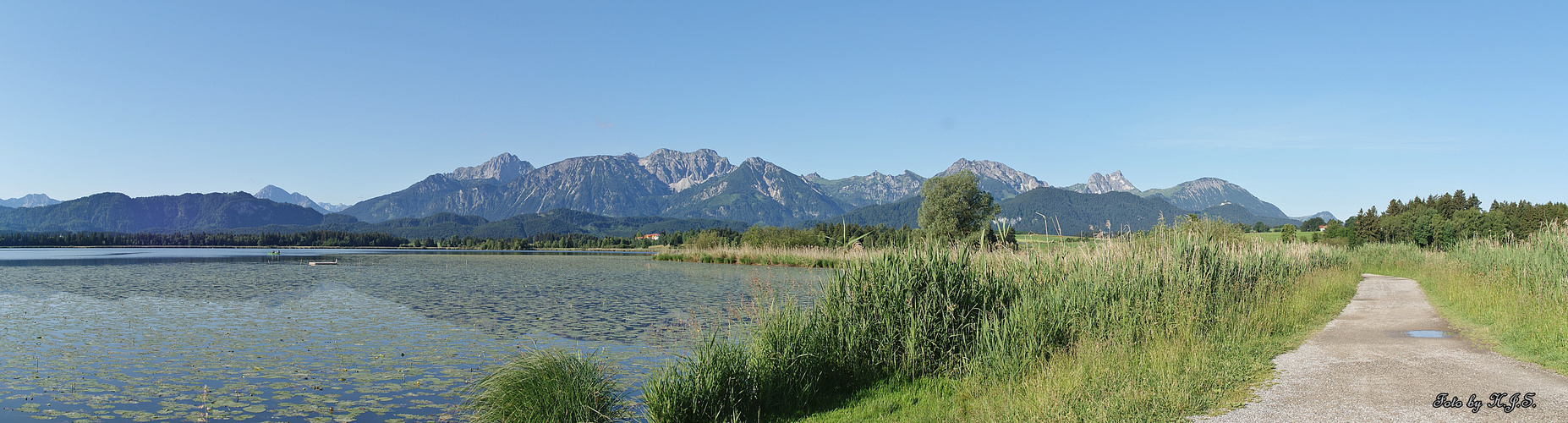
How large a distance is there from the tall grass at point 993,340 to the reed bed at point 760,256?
3773 cm

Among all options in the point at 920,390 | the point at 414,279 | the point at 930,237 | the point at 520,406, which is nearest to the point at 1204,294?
the point at 930,237

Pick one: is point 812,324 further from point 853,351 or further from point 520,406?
point 520,406

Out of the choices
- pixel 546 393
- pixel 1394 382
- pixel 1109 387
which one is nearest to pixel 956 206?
pixel 1394 382

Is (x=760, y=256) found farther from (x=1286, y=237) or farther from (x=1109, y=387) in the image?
(x=1109, y=387)

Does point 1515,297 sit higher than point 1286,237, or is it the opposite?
point 1286,237

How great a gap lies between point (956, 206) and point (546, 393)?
60982mm

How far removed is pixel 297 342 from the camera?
1627 cm

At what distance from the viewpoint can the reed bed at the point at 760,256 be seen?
201 feet

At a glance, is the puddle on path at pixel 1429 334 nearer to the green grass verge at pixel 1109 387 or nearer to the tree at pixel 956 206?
the green grass verge at pixel 1109 387

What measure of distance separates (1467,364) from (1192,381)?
13.0 feet

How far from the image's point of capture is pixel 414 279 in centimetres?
4222

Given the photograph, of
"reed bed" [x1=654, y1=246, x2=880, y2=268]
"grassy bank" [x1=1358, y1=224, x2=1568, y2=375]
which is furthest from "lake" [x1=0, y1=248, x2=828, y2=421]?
"reed bed" [x1=654, y1=246, x2=880, y2=268]

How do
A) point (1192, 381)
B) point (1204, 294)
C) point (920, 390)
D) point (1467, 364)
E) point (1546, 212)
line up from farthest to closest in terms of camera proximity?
1. point (1546, 212)
2. point (1204, 294)
3. point (920, 390)
4. point (1467, 364)
5. point (1192, 381)

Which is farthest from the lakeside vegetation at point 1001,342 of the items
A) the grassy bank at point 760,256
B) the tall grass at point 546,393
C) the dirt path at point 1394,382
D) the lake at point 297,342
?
the grassy bank at point 760,256
